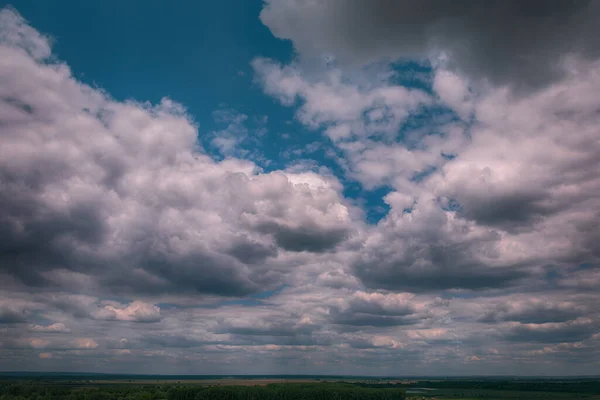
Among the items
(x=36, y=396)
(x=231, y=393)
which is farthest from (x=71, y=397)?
(x=231, y=393)

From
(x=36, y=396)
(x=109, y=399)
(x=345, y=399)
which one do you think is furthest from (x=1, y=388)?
(x=345, y=399)

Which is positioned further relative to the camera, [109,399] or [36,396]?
[109,399]

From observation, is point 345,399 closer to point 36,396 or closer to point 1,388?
point 36,396

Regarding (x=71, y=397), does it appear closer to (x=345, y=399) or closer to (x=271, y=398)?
(x=271, y=398)

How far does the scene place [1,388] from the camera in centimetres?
19100

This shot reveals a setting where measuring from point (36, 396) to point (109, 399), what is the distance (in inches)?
1121

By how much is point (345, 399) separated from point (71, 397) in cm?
11615

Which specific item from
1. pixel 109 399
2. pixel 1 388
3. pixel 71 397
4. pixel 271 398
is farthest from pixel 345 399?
pixel 1 388

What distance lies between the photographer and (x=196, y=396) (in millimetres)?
195750

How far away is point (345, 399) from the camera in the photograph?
199 metres

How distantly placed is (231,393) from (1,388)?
9554 cm

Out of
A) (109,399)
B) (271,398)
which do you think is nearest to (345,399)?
(271,398)

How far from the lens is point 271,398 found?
196m

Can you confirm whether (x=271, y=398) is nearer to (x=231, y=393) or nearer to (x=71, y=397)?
(x=231, y=393)
